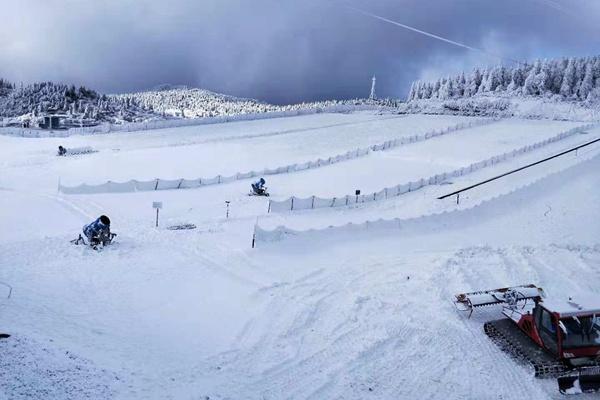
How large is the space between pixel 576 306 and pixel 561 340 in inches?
41.6

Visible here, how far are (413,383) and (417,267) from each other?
8.22m

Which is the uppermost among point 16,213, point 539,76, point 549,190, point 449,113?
point 539,76

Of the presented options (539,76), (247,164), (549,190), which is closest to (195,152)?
(247,164)

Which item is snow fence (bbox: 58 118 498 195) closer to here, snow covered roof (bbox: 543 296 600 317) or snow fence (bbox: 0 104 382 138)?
snow covered roof (bbox: 543 296 600 317)

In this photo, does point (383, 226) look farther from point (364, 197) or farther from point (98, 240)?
point (98, 240)

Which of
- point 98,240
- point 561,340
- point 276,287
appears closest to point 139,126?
point 98,240

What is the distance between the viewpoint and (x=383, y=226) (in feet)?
77.8

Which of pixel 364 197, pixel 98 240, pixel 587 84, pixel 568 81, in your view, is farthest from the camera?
pixel 568 81

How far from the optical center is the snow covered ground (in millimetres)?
10945

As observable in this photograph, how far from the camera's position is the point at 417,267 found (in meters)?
19.2

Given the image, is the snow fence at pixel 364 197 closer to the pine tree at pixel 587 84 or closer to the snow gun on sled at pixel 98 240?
the snow gun on sled at pixel 98 240

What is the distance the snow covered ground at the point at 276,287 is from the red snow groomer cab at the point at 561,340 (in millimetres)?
438

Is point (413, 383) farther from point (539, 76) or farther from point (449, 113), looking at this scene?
point (539, 76)

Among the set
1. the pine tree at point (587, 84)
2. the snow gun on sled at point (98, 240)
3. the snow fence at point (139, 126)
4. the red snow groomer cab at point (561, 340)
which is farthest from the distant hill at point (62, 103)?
the red snow groomer cab at point (561, 340)
